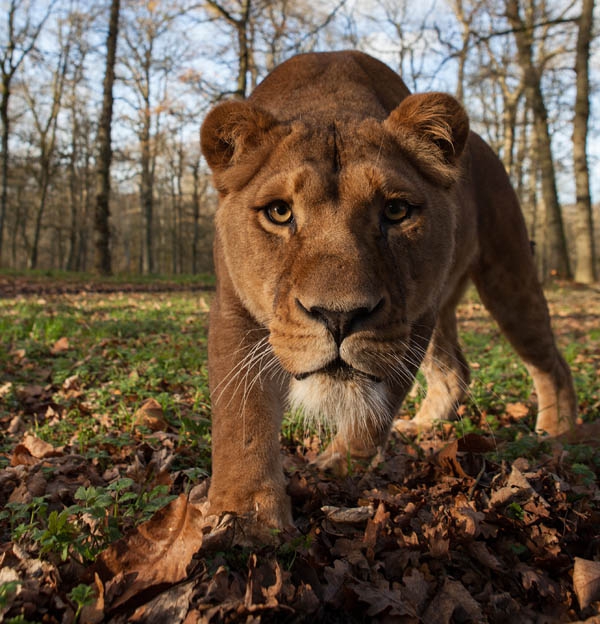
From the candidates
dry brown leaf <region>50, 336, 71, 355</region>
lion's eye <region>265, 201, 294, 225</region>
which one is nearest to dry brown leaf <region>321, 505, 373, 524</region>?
lion's eye <region>265, 201, 294, 225</region>

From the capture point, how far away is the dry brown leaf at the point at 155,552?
73.6 inches

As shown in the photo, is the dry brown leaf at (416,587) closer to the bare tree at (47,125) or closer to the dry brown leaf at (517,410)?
the dry brown leaf at (517,410)

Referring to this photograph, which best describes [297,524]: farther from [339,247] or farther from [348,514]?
[339,247]

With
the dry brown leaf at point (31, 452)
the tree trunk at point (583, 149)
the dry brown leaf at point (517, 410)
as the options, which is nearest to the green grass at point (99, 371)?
the dry brown leaf at point (31, 452)

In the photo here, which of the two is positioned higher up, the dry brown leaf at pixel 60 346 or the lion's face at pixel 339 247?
the lion's face at pixel 339 247

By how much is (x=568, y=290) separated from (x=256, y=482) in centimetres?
1528

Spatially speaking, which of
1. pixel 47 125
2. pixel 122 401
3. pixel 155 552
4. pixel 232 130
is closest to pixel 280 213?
pixel 232 130

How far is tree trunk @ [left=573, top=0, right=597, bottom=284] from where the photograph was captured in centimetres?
1688

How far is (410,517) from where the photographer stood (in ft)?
8.20

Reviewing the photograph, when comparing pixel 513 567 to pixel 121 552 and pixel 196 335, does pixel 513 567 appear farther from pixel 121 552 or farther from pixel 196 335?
pixel 196 335

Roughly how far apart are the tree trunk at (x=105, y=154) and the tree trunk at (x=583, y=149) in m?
14.5

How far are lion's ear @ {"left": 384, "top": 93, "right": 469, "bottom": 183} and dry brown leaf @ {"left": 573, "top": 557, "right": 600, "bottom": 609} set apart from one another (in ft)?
6.43

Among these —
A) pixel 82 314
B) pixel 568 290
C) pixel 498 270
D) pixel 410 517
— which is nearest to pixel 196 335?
pixel 82 314

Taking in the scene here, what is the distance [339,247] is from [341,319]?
1.24ft
